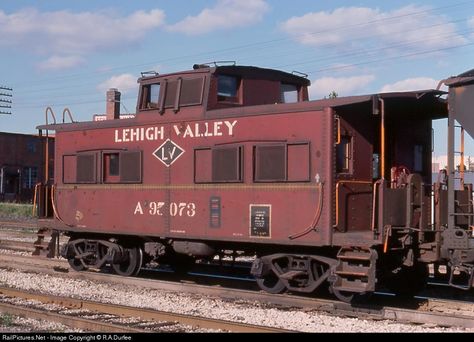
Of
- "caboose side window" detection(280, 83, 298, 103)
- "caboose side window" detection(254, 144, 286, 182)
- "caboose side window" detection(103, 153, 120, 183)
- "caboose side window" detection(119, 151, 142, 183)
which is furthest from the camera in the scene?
"caboose side window" detection(103, 153, 120, 183)

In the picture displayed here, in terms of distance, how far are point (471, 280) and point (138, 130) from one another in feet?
23.3

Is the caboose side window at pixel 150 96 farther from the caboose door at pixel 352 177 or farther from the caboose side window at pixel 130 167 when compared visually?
the caboose door at pixel 352 177

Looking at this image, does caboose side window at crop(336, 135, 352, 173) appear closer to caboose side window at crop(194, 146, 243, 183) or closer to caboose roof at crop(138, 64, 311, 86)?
caboose side window at crop(194, 146, 243, 183)

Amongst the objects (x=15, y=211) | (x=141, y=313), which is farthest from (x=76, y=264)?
(x=15, y=211)

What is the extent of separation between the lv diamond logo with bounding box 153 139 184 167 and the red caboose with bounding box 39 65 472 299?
27 millimetres

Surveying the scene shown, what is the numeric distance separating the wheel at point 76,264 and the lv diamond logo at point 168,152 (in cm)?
359

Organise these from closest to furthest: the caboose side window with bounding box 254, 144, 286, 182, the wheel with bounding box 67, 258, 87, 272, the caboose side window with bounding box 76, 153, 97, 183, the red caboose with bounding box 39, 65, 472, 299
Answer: the red caboose with bounding box 39, 65, 472, 299 → the caboose side window with bounding box 254, 144, 286, 182 → the caboose side window with bounding box 76, 153, 97, 183 → the wheel with bounding box 67, 258, 87, 272

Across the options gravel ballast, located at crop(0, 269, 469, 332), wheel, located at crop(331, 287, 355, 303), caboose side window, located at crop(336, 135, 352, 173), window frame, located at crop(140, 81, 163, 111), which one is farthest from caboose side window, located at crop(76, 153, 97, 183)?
wheel, located at crop(331, 287, 355, 303)

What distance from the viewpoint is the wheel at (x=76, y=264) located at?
15.5 meters

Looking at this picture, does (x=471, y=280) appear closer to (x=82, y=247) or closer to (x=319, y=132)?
(x=319, y=132)

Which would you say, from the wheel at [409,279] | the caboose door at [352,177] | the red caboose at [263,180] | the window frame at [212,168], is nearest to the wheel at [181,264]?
the red caboose at [263,180]

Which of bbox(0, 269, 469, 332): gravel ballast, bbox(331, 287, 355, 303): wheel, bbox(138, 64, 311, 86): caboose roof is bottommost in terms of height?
bbox(0, 269, 469, 332): gravel ballast

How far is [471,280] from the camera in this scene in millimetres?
10297

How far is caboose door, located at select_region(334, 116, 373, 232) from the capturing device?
11266 millimetres
